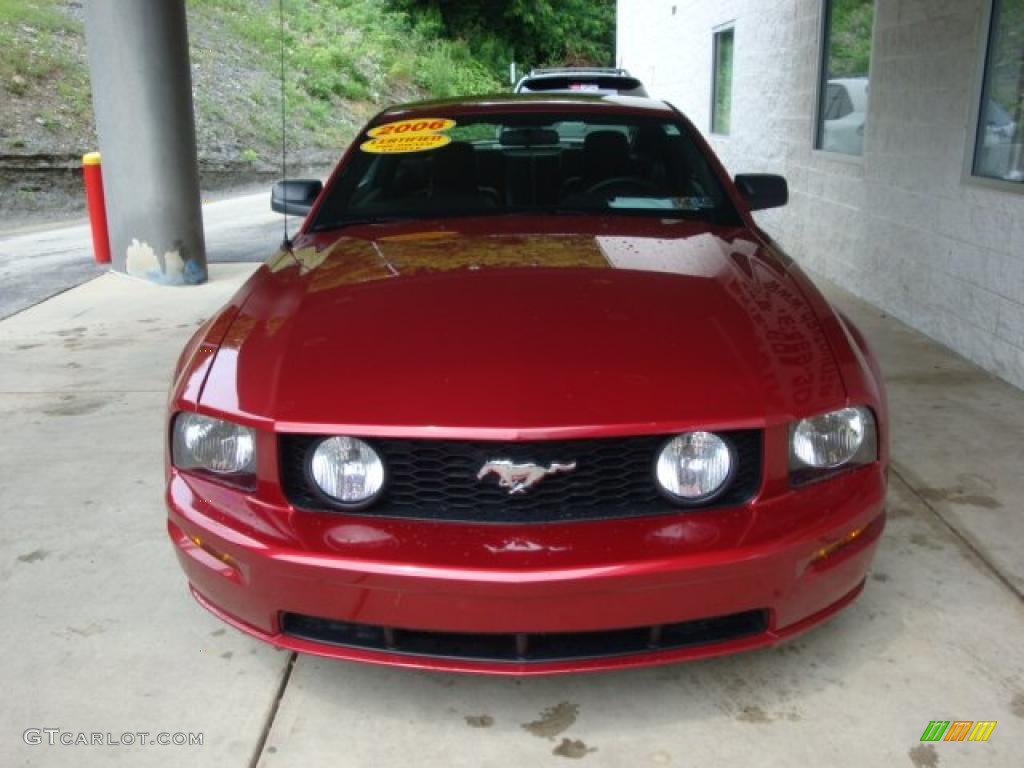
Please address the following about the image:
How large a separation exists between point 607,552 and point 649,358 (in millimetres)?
481

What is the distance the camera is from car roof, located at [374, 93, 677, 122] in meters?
3.92

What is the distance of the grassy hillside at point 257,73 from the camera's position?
591 inches

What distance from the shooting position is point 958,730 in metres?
2.35

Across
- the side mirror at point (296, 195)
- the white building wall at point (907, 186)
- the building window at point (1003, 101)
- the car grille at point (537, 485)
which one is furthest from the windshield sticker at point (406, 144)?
the building window at point (1003, 101)

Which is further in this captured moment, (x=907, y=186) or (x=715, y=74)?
(x=715, y=74)

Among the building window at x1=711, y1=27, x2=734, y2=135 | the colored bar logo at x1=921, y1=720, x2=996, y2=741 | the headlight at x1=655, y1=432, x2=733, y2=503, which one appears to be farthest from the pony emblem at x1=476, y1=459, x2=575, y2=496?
the building window at x1=711, y1=27, x2=734, y2=135

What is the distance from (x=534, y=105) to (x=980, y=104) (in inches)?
115

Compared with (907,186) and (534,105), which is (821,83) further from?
(534,105)

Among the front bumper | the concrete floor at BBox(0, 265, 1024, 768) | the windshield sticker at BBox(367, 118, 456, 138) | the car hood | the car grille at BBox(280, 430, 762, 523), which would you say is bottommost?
the concrete floor at BBox(0, 265, 1024, 768)

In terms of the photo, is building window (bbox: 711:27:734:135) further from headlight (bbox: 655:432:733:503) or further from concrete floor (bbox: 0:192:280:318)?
headlight (bbox: 655:432:733:503)

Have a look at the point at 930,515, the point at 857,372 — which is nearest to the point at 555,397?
the point at 857,372

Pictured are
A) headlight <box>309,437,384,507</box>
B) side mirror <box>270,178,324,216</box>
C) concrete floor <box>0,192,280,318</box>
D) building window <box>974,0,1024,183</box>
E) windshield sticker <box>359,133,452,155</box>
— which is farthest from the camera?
concrete floor <box>0,192,280,318</box>

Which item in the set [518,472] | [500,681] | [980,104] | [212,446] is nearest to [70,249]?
[980,104]

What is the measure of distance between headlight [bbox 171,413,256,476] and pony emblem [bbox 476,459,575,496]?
563mm
